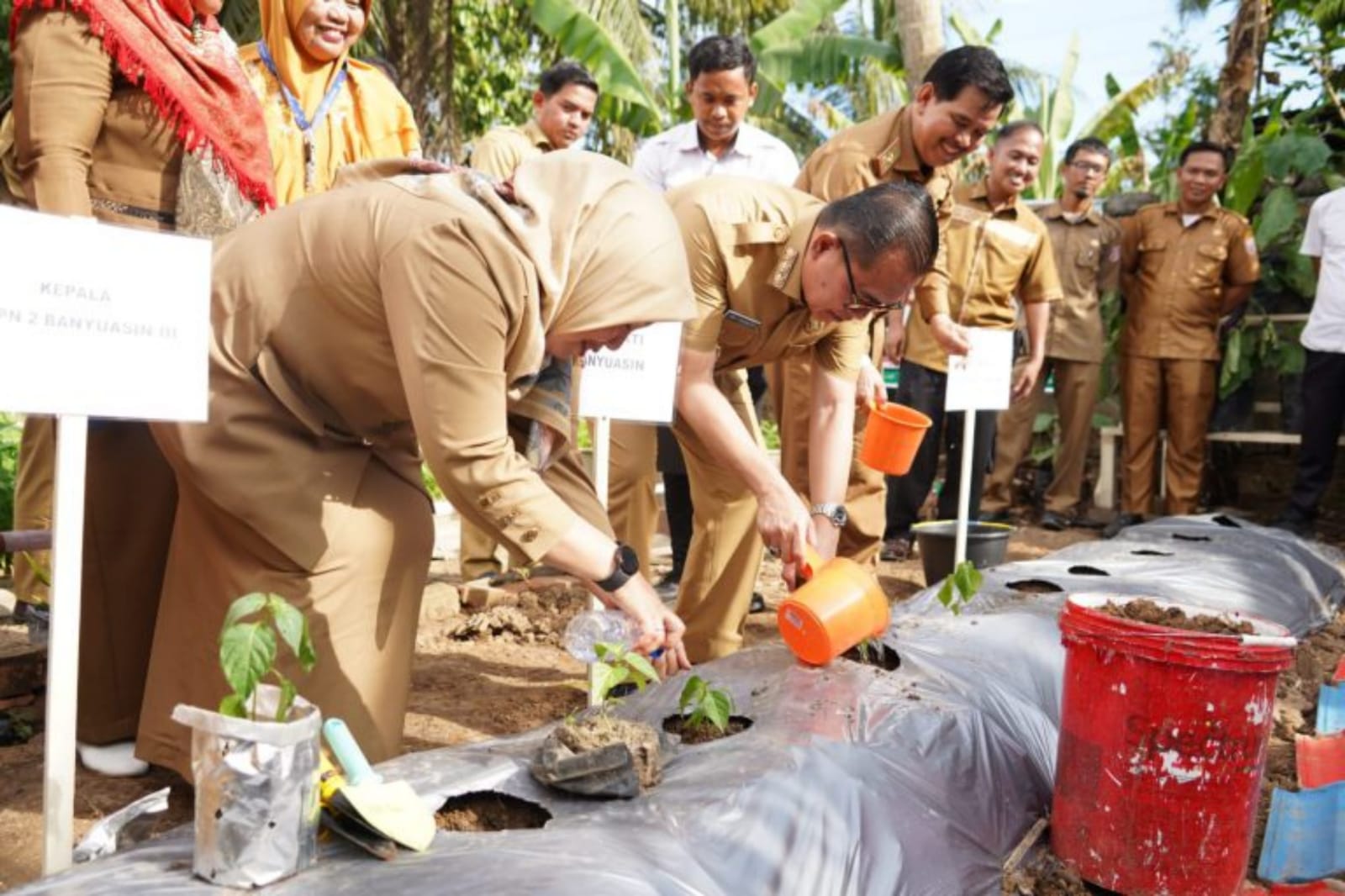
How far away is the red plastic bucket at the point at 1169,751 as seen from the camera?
1.97m

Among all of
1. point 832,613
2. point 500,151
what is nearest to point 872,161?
point 500,151

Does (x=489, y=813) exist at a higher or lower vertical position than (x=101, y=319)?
lower

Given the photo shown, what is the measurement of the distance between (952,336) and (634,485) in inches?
53.3

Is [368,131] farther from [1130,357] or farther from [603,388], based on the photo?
[1130,357]

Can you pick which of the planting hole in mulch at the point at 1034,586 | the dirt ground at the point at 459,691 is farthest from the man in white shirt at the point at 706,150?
the planting hole in mulch at the point at 1034,586

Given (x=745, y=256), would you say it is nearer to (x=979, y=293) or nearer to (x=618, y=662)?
(x=618, y=662)

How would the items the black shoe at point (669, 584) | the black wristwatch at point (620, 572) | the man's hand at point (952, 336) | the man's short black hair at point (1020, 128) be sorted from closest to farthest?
the black wristwatch at point (620, 572) → the man's hand at point (952, 336) → the black shoe at point (669, 584) → the man's short black hair at point (1020, 128)

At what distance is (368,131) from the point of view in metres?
3.00

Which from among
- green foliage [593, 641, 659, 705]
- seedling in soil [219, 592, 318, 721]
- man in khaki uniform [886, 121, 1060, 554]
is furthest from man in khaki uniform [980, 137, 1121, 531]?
seedling in soil [219, 592, 318, 721]

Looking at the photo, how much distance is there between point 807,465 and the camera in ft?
13.5

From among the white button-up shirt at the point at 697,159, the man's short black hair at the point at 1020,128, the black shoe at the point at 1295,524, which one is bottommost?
the black shoe at the point at 1295,524

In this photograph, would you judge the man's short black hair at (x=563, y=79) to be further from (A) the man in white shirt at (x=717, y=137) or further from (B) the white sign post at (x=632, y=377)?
(B) the white sign post at (x=632, y=377)

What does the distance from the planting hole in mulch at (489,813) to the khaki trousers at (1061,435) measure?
523 cm

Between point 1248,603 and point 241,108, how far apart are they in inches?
131
